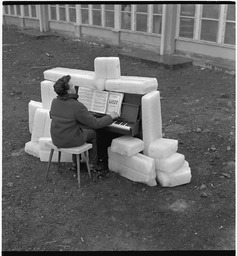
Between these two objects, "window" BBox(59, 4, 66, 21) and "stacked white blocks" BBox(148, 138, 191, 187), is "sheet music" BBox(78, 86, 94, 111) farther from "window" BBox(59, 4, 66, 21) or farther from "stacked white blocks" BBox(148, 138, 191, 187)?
"window" BBox(59, 4, 66, 21)

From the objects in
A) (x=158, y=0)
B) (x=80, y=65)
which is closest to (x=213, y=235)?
(x=158, y=0)

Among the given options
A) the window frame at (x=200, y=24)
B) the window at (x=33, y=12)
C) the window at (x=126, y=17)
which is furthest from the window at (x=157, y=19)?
the window at (x=33, y=12)

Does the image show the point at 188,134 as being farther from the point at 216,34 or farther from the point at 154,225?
the point at 216,34

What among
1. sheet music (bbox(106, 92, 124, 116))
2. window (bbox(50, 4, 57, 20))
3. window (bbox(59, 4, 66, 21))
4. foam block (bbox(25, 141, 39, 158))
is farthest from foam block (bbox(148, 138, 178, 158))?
window (bbox(50, 4, 57, 20))

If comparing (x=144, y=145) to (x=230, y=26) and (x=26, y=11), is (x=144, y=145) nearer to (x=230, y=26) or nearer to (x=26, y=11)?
(x=230, y=26)

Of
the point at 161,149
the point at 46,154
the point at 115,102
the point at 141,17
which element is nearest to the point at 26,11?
the point at 141,17

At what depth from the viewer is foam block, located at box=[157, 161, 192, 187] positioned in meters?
5.11

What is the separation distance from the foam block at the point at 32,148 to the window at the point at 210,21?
25.6 ft

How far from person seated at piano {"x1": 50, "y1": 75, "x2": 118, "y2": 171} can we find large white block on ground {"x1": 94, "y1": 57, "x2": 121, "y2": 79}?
625mm

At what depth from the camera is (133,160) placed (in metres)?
5.12

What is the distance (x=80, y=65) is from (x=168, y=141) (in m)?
8.37

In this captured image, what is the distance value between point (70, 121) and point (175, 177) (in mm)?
1714

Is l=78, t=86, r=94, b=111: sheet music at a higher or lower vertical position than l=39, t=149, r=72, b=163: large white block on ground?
higher
